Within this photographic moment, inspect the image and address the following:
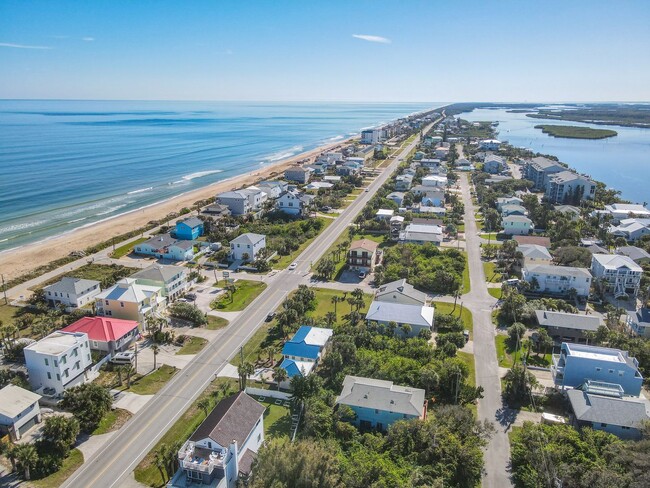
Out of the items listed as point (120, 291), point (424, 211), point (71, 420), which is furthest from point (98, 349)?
point (424, 211)

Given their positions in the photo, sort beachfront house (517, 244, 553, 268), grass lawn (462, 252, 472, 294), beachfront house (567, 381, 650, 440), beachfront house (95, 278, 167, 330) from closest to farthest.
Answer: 1. beachfront house (567, 381, 650, 440)
2. beachfront house (95, 278, 167, 330)
3. grass lawn (462, 252, 472, 294)
4. beachfront house (517, 244, 553, 268)

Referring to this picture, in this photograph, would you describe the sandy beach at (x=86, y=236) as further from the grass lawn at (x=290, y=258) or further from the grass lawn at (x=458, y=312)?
the grass lawn at (x=458, y=312)

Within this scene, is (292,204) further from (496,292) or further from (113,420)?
(113,420)

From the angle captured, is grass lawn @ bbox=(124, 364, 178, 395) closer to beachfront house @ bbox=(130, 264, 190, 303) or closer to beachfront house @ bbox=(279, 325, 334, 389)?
beachfront house @ bbox=(279, 325, 334, 389)

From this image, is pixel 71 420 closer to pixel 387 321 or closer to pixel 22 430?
pixel 22 430

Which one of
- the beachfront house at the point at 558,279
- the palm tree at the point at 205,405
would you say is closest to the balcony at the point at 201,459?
the palm tree at the point at 205,405

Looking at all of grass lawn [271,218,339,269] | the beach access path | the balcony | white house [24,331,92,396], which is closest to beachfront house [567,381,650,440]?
the balcony
